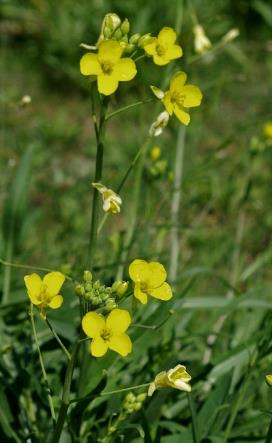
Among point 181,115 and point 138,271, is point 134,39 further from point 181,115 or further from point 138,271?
point 138,271

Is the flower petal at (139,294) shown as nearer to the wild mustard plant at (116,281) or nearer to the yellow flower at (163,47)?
the wild mustard plant at (116,281)

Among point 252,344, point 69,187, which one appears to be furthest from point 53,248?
point 252,344

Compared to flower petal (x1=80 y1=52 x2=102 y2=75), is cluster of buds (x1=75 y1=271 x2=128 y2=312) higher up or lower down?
lower down

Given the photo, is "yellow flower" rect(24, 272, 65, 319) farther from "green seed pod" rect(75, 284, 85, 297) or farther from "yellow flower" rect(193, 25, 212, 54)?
"yellow flower" rect(193, 25, 212, 54)

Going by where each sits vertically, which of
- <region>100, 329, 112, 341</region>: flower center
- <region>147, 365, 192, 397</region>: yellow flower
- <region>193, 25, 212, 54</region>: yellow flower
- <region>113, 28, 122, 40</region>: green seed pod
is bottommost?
<region>147, 365, 192, 397</region>: yellow flower

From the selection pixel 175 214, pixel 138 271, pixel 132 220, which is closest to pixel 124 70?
pixel 138 271

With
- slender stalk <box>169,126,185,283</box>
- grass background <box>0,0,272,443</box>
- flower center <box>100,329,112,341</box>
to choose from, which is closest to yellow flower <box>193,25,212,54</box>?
grass background <box>0,0,272,443</box>

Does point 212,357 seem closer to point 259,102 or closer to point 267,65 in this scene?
point 259,102

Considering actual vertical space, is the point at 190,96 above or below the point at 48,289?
above
